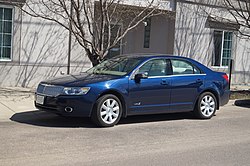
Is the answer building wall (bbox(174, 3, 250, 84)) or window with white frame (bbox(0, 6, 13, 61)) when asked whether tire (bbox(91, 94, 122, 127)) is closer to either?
window with white frame (bbox(0, 6, 13, 61))

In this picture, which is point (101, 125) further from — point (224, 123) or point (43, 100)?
point (224, 123)

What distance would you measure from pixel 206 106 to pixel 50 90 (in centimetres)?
382

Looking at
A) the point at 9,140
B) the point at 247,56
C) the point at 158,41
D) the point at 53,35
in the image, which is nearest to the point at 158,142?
the point at 9,140

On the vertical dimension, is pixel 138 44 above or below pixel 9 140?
above

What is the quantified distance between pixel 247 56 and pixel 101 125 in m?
12.7

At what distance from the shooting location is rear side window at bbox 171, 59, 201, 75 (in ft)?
30.7

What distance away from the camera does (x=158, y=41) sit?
56.7ft

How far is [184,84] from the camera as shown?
9.23 m

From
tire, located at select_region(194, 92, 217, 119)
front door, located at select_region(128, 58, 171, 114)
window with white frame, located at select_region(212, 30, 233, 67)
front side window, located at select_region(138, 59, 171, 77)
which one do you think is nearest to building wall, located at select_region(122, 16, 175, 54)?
window with white frame, located at select_region(212, 30, 233, 67)

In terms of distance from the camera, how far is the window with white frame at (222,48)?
17.9m

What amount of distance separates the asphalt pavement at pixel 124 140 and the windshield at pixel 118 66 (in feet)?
3.71

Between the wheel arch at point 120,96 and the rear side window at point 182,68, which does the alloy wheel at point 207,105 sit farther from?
the wheel arch at point 120,96

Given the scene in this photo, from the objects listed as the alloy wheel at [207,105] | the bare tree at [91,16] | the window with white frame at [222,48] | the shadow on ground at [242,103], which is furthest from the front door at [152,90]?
the window with white frame at [222,48]

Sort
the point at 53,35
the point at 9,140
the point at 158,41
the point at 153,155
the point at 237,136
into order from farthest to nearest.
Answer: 1. the point at 158,41
2. the point at 53,35
3. the point at 237,136
4. the point at 9,140
5. the point at 153,155
